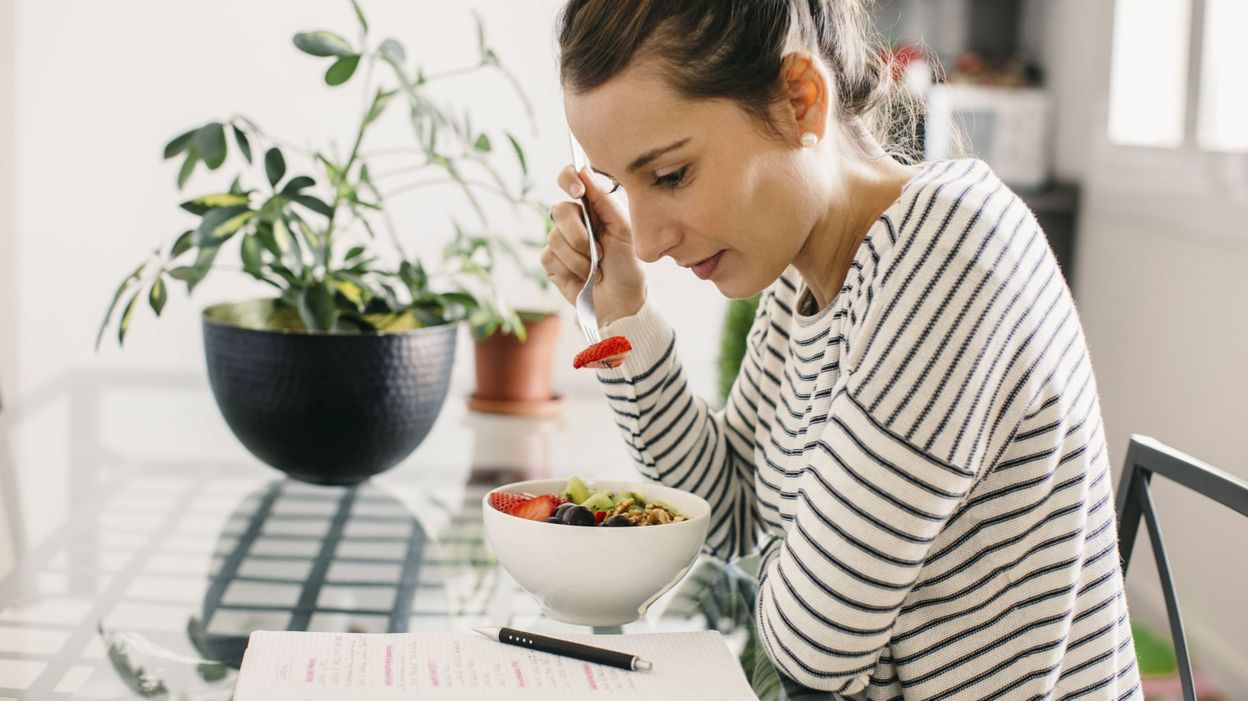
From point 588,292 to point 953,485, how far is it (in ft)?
1.62

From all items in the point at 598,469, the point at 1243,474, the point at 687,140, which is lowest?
the point at 1243,474

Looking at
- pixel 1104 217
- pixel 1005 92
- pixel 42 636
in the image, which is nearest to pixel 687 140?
pixel 42 636

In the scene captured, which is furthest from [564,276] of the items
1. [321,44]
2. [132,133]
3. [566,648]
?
[132,133]

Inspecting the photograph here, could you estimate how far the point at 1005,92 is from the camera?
3.26 meters

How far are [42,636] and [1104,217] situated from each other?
269 centimetres

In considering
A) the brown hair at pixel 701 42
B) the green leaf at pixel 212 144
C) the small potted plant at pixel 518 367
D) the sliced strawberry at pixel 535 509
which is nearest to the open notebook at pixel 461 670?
the sliced strawberry at pixel 535 509

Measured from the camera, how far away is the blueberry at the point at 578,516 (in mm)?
874

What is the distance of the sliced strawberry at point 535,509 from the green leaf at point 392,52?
587 millimetres

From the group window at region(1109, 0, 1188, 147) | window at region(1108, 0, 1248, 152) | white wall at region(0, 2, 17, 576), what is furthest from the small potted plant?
window at region(1109, 0, 1188, 147)

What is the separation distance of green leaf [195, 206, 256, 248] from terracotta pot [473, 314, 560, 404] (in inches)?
19.4

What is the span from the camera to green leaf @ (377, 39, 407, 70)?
1307 mm

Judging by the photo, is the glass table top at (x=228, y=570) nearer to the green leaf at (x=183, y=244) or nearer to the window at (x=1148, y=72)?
the green leaf at (x=183, y=244)

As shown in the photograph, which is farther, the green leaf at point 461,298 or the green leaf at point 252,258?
the green leaf at point 461,298

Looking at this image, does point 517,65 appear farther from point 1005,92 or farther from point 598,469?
point 1005,92
